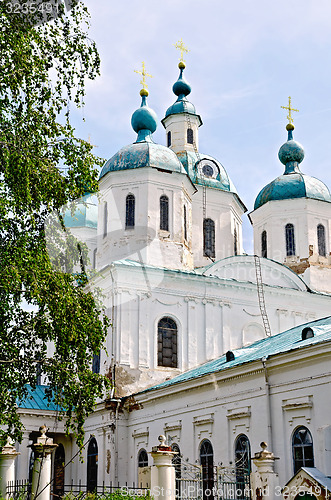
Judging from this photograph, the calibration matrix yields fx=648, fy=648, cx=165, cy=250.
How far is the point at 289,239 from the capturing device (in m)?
26.3

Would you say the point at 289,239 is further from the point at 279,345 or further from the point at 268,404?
the point at 268,404

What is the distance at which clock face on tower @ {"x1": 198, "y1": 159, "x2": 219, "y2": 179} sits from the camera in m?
27.3

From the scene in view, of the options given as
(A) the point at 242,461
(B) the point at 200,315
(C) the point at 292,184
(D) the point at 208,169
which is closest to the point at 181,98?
(D) the point at 208,169

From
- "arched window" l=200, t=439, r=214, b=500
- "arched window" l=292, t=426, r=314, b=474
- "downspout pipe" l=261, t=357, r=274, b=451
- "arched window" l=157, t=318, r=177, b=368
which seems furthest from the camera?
"arched window" l=157, t=318, r=177, b=368

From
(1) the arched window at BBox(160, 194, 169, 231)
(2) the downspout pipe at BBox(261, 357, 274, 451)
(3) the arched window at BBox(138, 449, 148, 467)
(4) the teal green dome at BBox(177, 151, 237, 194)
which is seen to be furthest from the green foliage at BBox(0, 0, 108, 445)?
(4) the teal green dome at BBox(177, 151, 237, 194)

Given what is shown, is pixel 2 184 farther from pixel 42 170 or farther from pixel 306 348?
pixel 306 348

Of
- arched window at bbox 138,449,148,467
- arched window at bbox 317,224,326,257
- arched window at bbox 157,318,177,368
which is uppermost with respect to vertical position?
arched window at bbox 317,224,326,257

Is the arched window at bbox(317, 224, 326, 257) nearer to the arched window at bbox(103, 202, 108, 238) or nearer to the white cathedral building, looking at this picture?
the white cathedral building

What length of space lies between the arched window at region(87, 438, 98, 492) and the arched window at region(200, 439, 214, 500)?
513 centimetres

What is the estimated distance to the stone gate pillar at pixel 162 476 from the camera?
451 inches

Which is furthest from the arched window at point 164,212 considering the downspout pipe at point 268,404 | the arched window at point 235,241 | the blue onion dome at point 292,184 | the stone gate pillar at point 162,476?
the stone gate pillar at point 162,476

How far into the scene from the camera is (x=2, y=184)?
1011 centimetres

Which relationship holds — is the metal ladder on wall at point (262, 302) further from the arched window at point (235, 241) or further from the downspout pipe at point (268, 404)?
the downspout pipe at point (268, 404)

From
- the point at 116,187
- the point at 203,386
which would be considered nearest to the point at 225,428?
the point at 203,386
